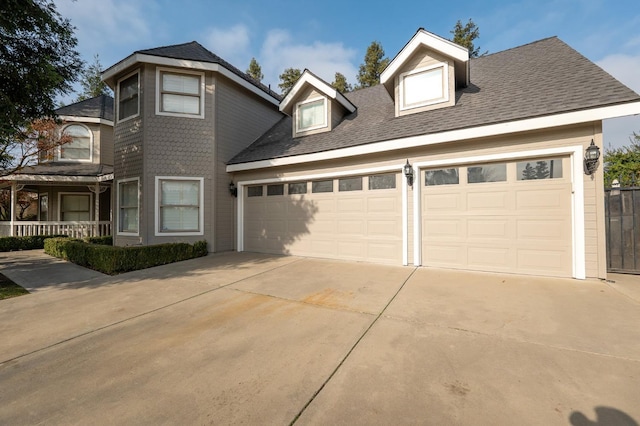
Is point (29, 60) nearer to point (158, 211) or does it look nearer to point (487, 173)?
point (158, 211)

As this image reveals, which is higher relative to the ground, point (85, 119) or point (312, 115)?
point (85, 119)

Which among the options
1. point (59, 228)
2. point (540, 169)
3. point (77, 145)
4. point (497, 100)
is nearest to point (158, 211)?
point (59, 228)

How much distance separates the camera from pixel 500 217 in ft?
18.4

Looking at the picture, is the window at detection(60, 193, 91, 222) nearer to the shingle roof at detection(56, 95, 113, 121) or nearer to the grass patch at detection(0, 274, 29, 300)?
the shingle roof at detection(56, 95, 113, 121)

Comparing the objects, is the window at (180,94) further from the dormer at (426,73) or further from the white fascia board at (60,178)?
the dormer at (426,73)

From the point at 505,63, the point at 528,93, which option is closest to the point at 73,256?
the point at 528,93

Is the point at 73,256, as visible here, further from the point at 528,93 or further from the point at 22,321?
the point at 528,93

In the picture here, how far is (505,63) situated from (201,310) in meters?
10.4

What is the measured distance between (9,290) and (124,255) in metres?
1.85

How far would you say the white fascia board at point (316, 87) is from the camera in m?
8.70

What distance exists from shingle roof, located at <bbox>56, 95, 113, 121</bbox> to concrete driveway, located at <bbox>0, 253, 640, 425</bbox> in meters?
11.5

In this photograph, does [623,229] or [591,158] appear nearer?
[591,158]

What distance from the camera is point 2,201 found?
1631cm

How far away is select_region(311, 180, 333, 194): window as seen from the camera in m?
7.70
